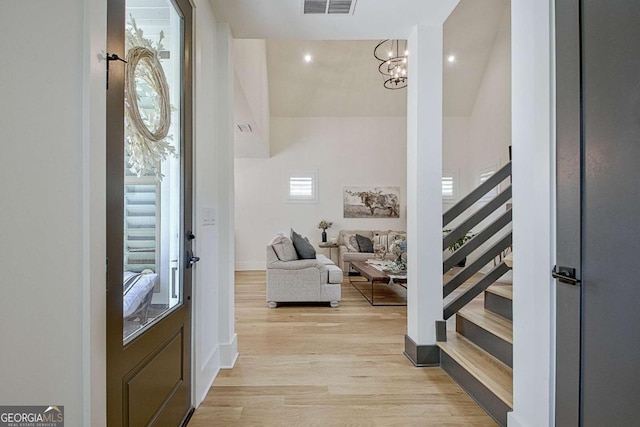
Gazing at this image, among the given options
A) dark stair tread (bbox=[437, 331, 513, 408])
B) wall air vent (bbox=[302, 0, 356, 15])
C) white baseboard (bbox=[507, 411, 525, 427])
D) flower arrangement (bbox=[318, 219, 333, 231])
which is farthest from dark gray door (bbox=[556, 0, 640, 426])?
flower arrangement (bbox=[318, 219, 333, 231])

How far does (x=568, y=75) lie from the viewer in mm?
1380

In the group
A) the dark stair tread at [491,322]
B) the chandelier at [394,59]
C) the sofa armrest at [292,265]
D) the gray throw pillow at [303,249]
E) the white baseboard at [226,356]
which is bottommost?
the white baseboard at [226,356]

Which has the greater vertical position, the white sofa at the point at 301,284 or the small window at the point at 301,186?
the small window at the point at 301,186

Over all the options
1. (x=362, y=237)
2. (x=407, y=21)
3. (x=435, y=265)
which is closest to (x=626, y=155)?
(x=435, y=265)

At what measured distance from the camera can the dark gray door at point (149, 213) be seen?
1.17 meters

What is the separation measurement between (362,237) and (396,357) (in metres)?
4.42

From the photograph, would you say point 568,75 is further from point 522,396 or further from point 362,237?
point 362,237

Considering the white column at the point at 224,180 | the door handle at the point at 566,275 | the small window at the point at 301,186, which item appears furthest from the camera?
the small window at the point at 301,186

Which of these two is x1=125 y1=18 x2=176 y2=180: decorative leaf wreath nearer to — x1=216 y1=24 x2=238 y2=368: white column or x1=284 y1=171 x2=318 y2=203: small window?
x1=216 y1=24 x2=238 y2=368: white column

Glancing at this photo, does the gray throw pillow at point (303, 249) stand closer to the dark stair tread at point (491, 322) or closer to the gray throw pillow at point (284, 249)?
the gray throw pillow at point (284, 249)

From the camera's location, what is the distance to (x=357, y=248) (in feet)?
23.4

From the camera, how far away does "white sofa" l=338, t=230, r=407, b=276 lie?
6711mm

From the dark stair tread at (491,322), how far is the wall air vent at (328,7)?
2526 millimetres

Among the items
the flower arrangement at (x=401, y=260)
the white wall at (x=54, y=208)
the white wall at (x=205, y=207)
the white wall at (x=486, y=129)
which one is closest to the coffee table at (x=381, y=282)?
the flower arrangement at (x=401, y=260)
